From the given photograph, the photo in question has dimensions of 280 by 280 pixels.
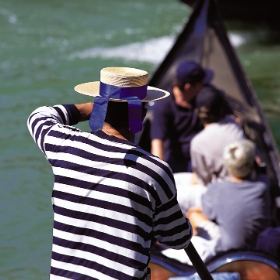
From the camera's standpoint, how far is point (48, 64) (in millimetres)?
6656

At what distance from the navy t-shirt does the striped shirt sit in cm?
183

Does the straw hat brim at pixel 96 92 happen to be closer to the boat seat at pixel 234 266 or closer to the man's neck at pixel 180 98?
the boat seat at pixel 234 266

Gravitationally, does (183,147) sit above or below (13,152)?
above

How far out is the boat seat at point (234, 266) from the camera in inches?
84.6

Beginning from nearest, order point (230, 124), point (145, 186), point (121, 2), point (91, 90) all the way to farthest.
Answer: point (145, 186) < point (91, 90) < point (230, 124) < point (121, 2)

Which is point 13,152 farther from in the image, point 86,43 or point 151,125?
point 86,43

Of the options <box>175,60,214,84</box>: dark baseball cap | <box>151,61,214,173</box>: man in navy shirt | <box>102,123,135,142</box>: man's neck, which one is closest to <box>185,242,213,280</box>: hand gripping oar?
<box>102,123,135,142</box>: man's neck

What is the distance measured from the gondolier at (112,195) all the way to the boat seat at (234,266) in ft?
2.70

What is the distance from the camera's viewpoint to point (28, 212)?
12.4 feet

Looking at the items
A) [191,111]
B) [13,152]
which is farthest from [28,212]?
[191,111]

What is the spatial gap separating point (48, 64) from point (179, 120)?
367 cm

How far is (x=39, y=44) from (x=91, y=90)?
6.11 metres

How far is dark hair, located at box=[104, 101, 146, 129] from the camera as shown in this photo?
1314 mm

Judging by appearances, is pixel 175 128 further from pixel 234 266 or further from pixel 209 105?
pixel 234 266
